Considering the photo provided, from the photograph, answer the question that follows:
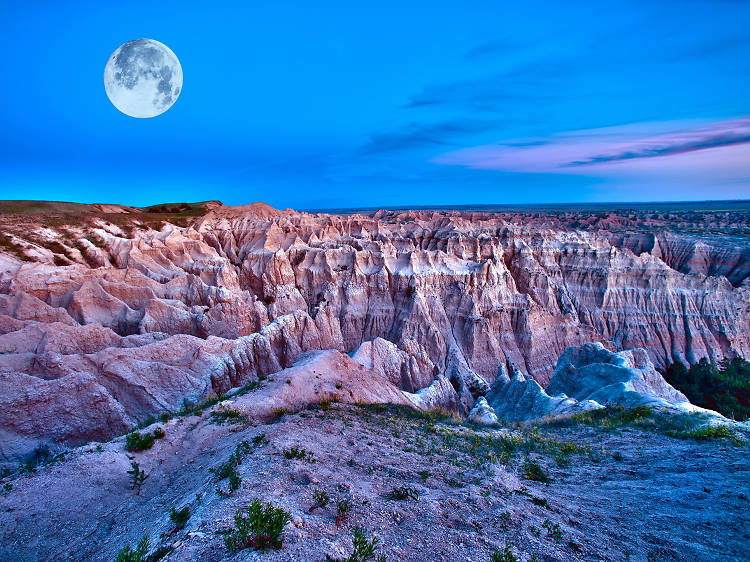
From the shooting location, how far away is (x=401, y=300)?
28.6m

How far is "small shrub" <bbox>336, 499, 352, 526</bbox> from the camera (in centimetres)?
531

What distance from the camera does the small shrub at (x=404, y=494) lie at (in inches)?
248

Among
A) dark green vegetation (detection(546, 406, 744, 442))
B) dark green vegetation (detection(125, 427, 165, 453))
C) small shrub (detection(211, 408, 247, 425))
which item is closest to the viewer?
dark green vegetation (detection(125, 427, 165, 453))

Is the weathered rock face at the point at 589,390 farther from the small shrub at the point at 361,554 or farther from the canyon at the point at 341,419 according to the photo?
the small shrub at the point at 361,554

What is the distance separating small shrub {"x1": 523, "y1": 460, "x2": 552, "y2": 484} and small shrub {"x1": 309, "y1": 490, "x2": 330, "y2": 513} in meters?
4.78

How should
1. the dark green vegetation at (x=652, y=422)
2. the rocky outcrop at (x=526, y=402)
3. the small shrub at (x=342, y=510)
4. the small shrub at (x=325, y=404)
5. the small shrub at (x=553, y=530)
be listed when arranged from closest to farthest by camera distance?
1. the small shrub at (x=342, y=510)
2. the small shrub at (x=553, y=530)
3. the dark green vegetation at (x=652, y=422)
4. the small shrub at (x=325, y=404)
5. the rocky outcrop at (x=526, y=402)

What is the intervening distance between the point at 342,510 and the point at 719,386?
29.6 metres

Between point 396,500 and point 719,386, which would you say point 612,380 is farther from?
point 396,500

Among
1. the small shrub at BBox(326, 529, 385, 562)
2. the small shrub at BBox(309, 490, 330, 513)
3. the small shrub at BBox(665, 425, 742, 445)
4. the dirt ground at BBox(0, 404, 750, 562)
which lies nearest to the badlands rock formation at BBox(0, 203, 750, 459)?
the dirt ground at BBox(0, 404, 750, 562)

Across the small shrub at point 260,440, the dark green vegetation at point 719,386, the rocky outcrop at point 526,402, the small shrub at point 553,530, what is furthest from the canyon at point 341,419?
the dark green vegetation at point 719,386

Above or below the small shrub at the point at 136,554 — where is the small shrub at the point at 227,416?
below

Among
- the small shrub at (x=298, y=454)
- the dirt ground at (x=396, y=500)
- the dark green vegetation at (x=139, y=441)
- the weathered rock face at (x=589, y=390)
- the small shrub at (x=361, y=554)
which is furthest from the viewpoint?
the weathered rock face at (x=589, y=390)

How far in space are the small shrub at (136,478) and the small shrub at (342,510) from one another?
176 inches

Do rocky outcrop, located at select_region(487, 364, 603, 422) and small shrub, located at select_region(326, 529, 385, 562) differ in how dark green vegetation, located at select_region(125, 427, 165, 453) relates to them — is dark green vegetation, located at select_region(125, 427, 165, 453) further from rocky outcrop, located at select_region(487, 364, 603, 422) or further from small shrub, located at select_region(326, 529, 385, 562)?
rocky outcrop, located at select_region(487, 364, 603, 422)
